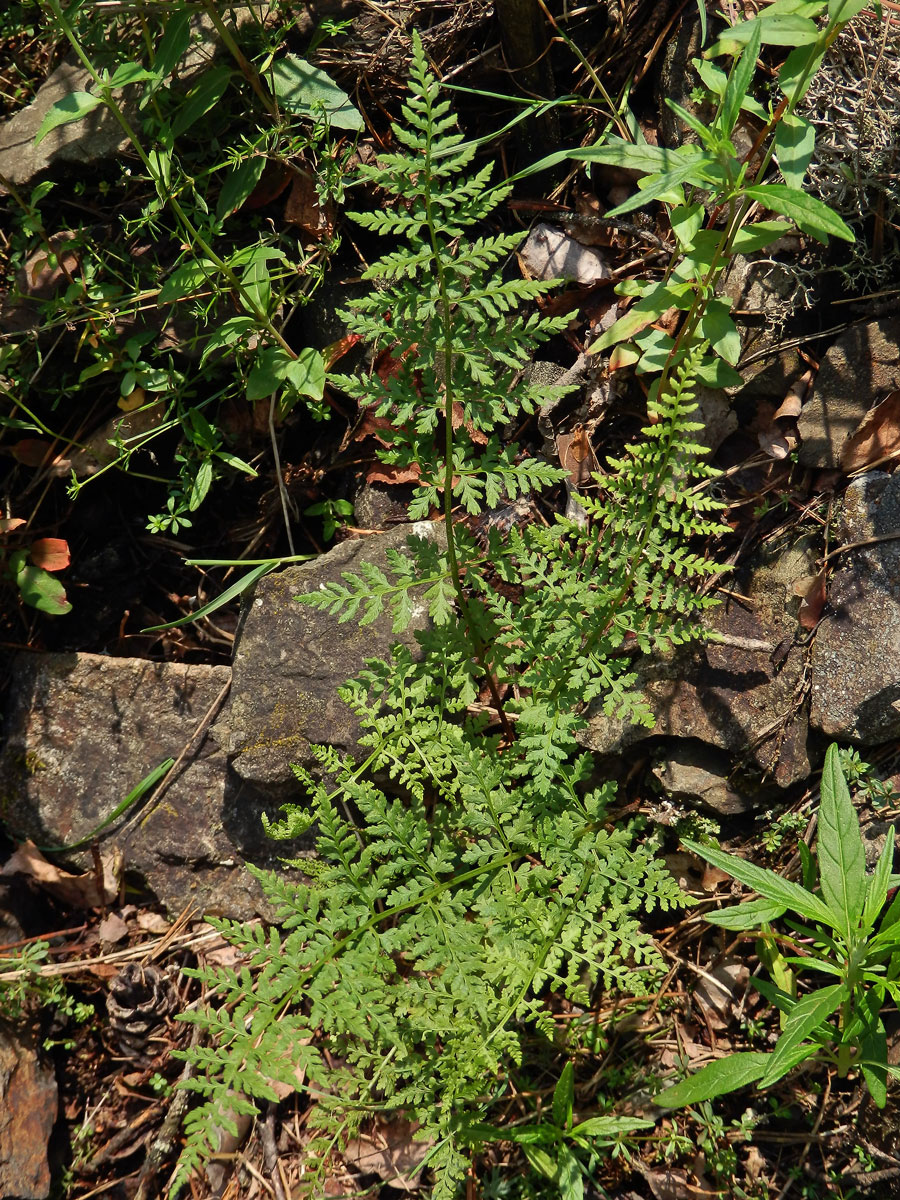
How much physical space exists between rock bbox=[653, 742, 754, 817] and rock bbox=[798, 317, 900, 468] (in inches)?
43.2

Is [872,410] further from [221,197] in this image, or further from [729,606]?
[221,197]

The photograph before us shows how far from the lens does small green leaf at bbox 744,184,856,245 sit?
2.25 metres

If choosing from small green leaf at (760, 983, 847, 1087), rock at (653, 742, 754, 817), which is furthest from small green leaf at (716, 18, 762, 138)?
small green leaf at (760, 983, 847, 1087)

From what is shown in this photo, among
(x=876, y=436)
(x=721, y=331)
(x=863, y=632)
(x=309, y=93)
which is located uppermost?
(x=309, y=93)

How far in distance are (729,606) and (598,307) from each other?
4.09 ft

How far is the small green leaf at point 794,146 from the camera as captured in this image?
8.41 ft

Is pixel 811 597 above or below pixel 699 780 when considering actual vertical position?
above

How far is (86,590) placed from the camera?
3963 millimetres

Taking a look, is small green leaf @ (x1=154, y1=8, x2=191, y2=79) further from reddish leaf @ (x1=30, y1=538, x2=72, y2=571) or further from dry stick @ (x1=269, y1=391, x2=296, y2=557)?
reddish leaf @ (x1=30, y1=538, x2=72, y2=571)

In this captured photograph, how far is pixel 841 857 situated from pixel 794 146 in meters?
2.05

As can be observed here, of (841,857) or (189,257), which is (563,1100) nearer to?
(841,857)

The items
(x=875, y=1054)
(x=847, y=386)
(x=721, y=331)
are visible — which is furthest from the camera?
(x=847, y=386)

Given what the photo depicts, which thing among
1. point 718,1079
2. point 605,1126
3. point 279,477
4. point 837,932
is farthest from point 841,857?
point 279,477

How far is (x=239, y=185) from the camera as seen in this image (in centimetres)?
338
